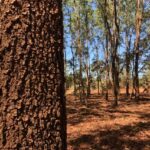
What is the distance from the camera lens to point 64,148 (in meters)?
2.63

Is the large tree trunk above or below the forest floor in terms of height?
above

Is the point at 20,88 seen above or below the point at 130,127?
above

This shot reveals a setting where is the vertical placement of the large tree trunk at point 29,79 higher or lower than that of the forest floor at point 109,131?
higher

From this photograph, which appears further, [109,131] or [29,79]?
[109,131]

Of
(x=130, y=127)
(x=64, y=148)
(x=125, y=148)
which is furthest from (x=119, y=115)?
(x=64, y=148)

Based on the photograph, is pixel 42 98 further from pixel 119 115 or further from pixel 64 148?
pixel 119 115

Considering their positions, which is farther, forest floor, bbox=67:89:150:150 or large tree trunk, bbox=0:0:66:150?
forest floor, bbox=67:89:150:150

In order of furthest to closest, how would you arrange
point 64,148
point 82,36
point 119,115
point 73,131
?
point 82,36
point 119,115
point 73,131
point 64,148

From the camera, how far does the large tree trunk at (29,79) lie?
2447mm

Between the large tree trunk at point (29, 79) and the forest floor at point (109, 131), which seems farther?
the forest floor at point (109, 131)

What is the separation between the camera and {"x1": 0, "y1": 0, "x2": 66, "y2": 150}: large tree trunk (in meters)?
2.45

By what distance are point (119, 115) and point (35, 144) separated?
14.5m

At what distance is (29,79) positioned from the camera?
2.48m

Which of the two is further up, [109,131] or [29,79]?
[29,79]
